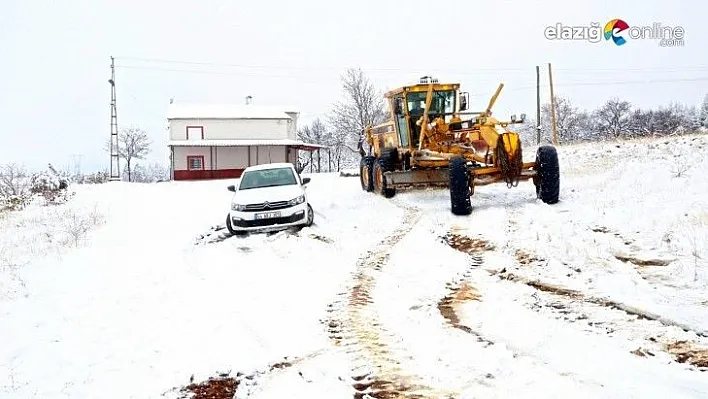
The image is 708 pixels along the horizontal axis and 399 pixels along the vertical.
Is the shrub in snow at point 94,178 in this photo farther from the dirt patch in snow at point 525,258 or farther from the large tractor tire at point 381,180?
the dirt patch in snow at point 525,258

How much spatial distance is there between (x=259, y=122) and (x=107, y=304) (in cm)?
3630

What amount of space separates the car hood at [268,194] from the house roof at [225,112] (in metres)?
30.5

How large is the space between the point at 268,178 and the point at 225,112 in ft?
103

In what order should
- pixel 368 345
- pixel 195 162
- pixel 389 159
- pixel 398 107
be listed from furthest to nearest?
pixel 195 162, pixel 389 159, pixel 398 107, pixel 368 345

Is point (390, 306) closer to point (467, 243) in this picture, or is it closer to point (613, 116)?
point (467, 243)

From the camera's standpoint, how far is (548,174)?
37.2 feet

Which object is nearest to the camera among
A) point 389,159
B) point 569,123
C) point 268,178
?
point 268,178

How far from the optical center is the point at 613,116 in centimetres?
7012

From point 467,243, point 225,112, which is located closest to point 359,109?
point 225,112

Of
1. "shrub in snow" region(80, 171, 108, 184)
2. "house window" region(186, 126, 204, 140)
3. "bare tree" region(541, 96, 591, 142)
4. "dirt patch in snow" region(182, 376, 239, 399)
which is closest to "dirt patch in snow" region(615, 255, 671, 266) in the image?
"dirt patch in snow" region(182, 376, 239, 399)

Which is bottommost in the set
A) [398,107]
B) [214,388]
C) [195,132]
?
[214,388]

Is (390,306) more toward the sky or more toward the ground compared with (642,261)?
more toward the ground

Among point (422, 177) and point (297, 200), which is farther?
point (422, 177)

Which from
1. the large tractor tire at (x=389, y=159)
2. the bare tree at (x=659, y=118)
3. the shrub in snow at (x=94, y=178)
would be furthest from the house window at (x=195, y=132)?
the bare tree at (x=659, y=118)
